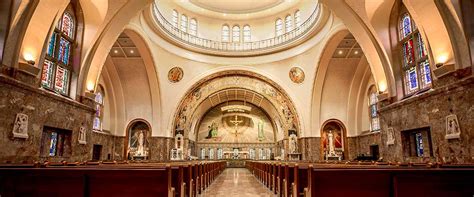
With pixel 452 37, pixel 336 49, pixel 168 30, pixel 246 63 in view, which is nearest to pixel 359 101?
pixel 336 49

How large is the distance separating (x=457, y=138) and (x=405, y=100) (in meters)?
2.97

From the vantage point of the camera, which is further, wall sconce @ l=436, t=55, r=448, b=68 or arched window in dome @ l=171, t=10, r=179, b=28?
arched window in dome @ l=171, t=10, r=179, b=28

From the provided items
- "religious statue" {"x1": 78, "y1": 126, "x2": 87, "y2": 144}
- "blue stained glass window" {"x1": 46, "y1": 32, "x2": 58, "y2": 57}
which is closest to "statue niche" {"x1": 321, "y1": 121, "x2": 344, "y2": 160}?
"religious statue" {"x1": 78, "y1": 126, "x2": 87, "y2": 144}

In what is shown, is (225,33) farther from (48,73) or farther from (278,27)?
(48,73)

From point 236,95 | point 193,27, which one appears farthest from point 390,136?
point 236,95

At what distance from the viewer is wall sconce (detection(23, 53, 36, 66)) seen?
971cm

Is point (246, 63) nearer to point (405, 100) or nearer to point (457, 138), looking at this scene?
point (405, 100)

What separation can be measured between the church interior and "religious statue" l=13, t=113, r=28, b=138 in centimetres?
6

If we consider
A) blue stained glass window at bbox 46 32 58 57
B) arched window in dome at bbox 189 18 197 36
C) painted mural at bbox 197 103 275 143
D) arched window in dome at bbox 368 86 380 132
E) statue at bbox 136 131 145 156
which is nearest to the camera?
blue stained glass window at bbox 46 32 58 57

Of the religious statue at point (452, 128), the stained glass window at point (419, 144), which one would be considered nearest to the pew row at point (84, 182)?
the religious statue at point (452, 128)

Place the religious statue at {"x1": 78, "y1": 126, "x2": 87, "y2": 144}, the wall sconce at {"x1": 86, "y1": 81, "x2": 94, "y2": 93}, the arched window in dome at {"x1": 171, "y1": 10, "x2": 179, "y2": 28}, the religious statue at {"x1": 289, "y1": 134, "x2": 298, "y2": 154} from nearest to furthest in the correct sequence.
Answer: the religious statue at {"x1": 78, "y1": 126, "x2": 87, "y2": 144} → the wall sconce at {"x1": 86, "y1": 81, "x2": 94, "y2": 93} → the arched window in dome at {"x1": 171, "y1": 10, "x2": 179, "y2": 28} → the religious statue at {"x1": 289, "y1": 134, "x2": 298, "y2": 154}

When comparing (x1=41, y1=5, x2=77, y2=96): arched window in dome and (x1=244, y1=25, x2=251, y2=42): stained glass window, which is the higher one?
(x1=244, y1=25, x2=251, y2=42): stained glass window

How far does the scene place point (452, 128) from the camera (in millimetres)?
9133

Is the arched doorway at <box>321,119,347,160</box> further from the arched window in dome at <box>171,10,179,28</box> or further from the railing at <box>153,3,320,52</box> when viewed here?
the arched window in dome at <box>171,10,179,28</box>
